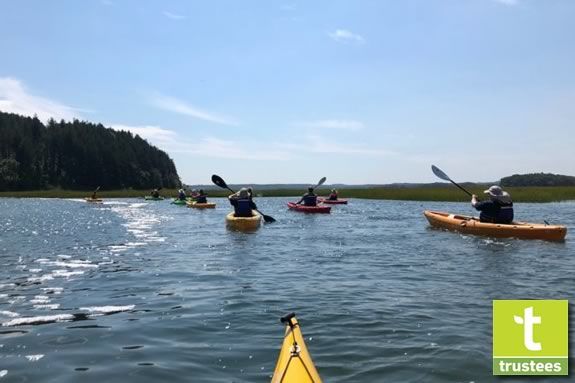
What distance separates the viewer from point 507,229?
60.0 feet

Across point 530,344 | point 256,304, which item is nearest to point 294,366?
point 530,344

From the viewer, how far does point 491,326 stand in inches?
295

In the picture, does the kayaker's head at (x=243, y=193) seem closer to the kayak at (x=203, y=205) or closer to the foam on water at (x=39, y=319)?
the foam on water at (x=39, y=319)

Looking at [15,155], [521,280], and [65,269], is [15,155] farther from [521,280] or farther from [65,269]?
[521,280]

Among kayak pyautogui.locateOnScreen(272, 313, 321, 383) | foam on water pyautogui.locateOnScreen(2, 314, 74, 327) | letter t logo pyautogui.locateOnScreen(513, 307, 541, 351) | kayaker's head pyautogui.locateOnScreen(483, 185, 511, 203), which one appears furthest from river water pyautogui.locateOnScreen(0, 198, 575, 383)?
kayaker's head pyautogui.locateOnScreen(483, 185, 511, 203)

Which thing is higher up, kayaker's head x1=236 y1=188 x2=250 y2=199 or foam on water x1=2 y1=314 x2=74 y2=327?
kayaker's head x1=236 y1=188 x2=250 y2=199

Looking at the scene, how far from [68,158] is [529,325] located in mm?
117523

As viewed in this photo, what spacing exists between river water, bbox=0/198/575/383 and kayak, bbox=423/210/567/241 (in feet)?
1.30

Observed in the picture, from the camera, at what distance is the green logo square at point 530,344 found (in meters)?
5.75

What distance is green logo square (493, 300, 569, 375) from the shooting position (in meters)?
5.75

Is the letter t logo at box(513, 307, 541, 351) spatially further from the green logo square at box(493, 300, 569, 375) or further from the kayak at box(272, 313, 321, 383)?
the kayak at box(272, 313, 321, 383)

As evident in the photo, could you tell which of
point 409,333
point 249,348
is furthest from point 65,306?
point 409,333

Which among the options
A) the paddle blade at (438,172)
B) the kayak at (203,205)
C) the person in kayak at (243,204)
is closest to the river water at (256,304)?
the person in kayak at (243,204)

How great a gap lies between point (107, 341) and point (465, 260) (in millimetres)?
10594
